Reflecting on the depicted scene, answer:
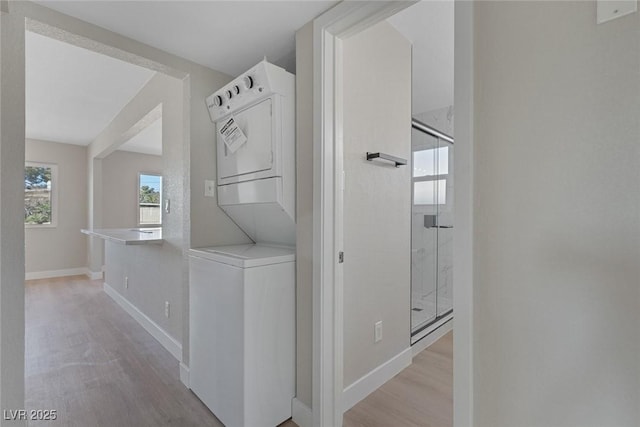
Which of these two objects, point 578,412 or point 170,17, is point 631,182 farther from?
point 170,17

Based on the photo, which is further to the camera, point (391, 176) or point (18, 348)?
point (391, 176)

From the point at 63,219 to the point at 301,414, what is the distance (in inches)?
224

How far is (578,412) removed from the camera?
807 mm

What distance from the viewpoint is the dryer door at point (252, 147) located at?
63.4 inches

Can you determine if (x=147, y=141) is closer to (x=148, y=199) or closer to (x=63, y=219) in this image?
(x=148, y=199)

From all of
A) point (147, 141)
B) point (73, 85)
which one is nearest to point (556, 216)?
point (73, 85)

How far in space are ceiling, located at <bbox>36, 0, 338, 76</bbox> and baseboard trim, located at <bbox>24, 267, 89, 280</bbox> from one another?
17.1 ft

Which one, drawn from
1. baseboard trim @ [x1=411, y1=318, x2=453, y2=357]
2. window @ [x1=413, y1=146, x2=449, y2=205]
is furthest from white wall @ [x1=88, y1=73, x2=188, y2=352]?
window @ [x1=413, y1=146, x2=449, y2=205]

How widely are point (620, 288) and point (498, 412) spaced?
0.52 metres

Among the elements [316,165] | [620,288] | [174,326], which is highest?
[316,165]

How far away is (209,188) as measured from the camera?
2000mm

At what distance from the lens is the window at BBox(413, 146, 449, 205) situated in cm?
329

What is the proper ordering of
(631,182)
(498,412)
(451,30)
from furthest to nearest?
(451,30), (498,412), (631,182)

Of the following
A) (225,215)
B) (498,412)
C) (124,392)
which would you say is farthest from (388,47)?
(124,392)
